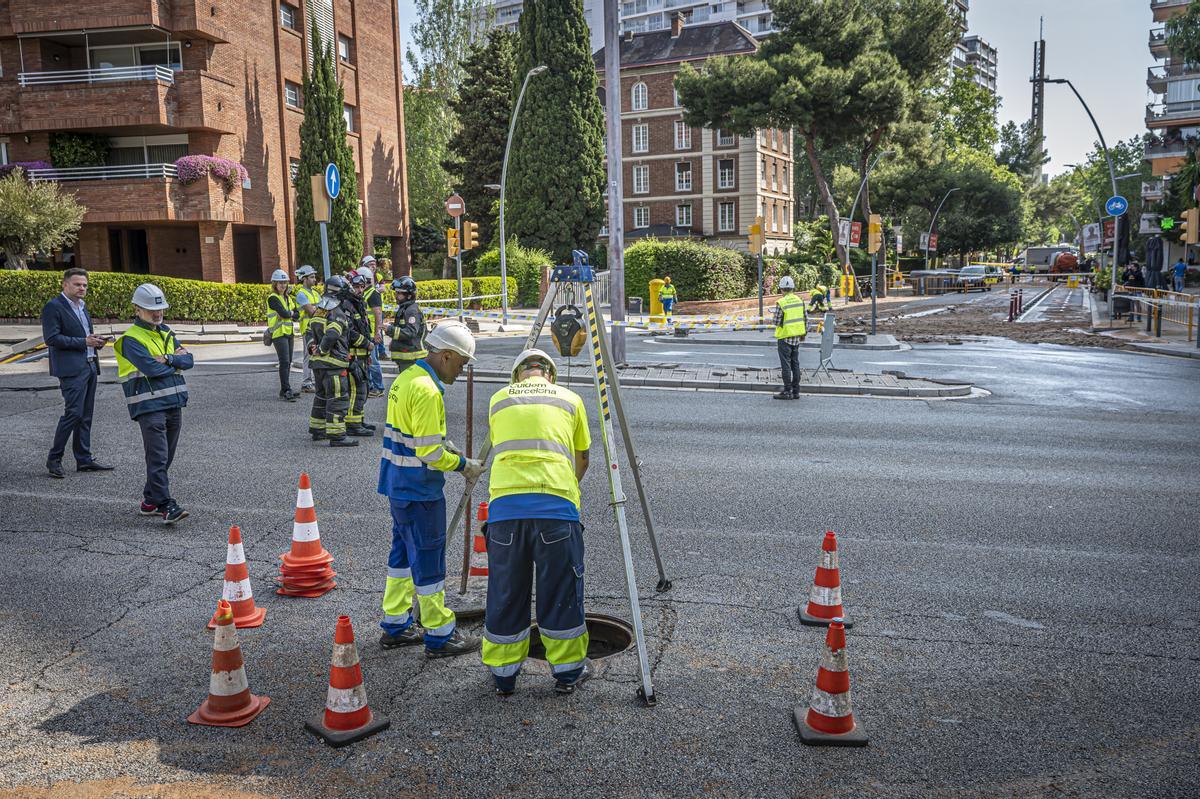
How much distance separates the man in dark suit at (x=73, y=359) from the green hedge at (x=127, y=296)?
18.1 m

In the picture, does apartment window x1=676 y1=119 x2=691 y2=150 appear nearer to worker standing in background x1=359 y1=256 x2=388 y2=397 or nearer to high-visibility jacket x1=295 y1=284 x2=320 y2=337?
worker standing in background x1=359 y1=256 x2=388 y2=397

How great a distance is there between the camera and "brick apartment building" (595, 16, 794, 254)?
2346 inches

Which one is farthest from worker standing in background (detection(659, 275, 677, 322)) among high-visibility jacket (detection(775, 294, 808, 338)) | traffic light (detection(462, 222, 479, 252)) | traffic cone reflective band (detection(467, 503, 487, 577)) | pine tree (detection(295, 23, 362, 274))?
traffic cone reflective band (detection(467, 503, 487, 577))

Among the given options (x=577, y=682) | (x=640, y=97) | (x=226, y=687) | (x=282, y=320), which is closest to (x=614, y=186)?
(x=282, y=320)

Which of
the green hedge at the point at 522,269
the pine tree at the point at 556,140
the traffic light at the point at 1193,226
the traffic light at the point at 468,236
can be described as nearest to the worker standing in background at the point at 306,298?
the traffic light at the point at 468,236

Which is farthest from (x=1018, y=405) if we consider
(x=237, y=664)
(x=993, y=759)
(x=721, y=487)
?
(x=237, y=664)

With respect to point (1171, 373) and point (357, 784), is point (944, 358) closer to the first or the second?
point (1171, 373)

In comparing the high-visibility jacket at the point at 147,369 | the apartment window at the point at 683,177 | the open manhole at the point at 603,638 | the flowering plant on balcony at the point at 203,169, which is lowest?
the open manhole at the point at 603,638

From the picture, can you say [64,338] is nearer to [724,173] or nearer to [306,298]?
[306,298]

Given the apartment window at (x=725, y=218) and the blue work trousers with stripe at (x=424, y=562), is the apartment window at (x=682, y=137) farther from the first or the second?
the blue work trousers with stripe at (x=424, y=562)

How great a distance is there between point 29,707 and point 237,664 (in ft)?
3.56

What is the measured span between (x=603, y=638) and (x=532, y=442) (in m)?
1.51

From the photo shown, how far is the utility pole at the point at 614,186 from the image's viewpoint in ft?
57.6

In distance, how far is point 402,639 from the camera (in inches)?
208
